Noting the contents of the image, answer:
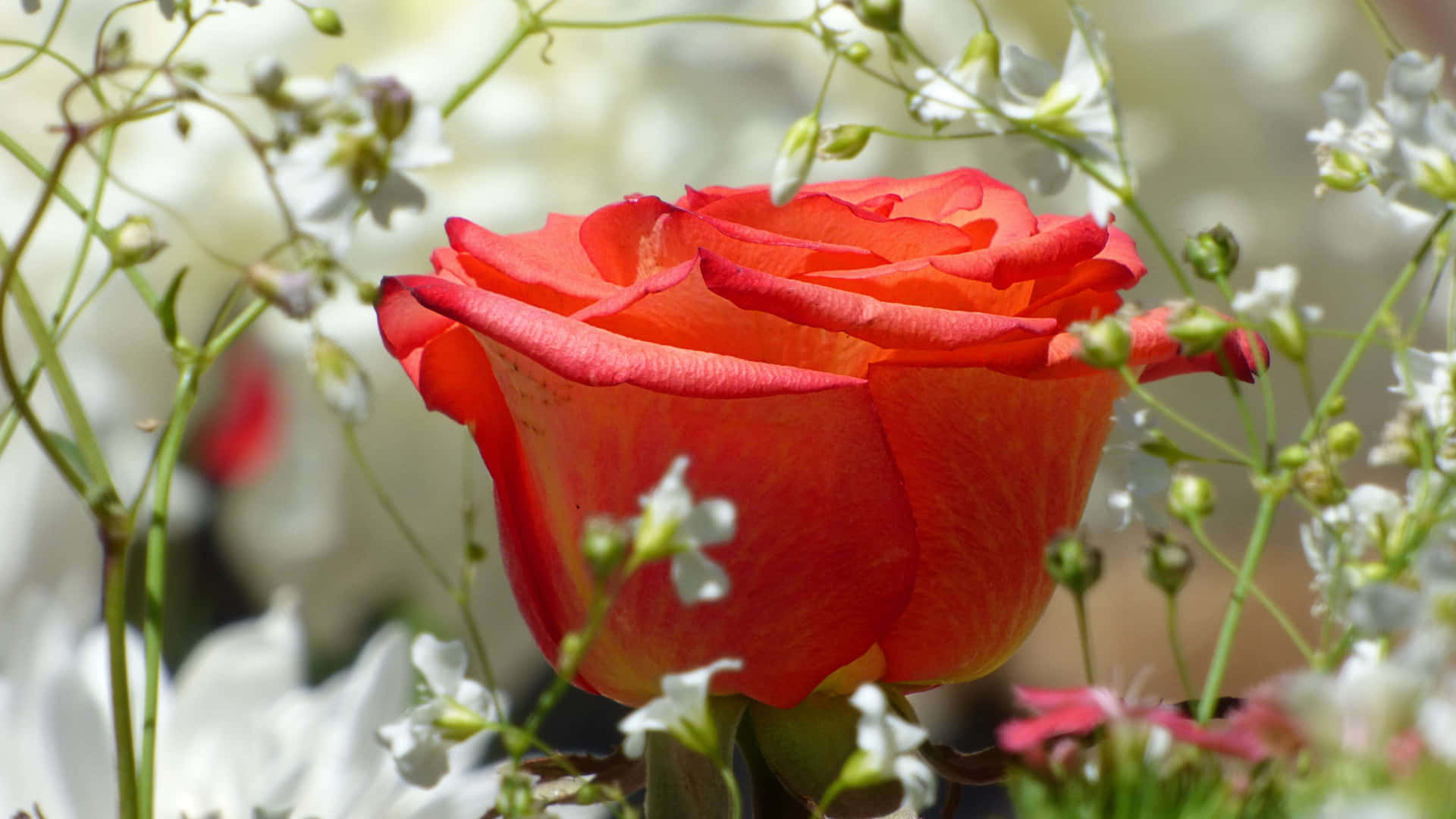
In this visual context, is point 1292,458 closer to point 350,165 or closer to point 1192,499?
point 1192,499

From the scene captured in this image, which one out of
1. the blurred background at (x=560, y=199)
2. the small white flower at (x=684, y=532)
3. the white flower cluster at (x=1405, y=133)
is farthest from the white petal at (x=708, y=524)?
the blurred background at (x=560, y=199)

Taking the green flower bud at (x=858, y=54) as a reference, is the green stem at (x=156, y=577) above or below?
below

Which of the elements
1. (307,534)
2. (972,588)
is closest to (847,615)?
(972,588)

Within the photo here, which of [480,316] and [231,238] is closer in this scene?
[480,316]

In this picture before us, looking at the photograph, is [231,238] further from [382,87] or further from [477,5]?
[382,87]

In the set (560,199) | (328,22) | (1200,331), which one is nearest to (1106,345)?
(1200,331)

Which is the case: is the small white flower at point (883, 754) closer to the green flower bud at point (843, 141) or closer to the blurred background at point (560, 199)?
the green flower bud at point (843, 141)
